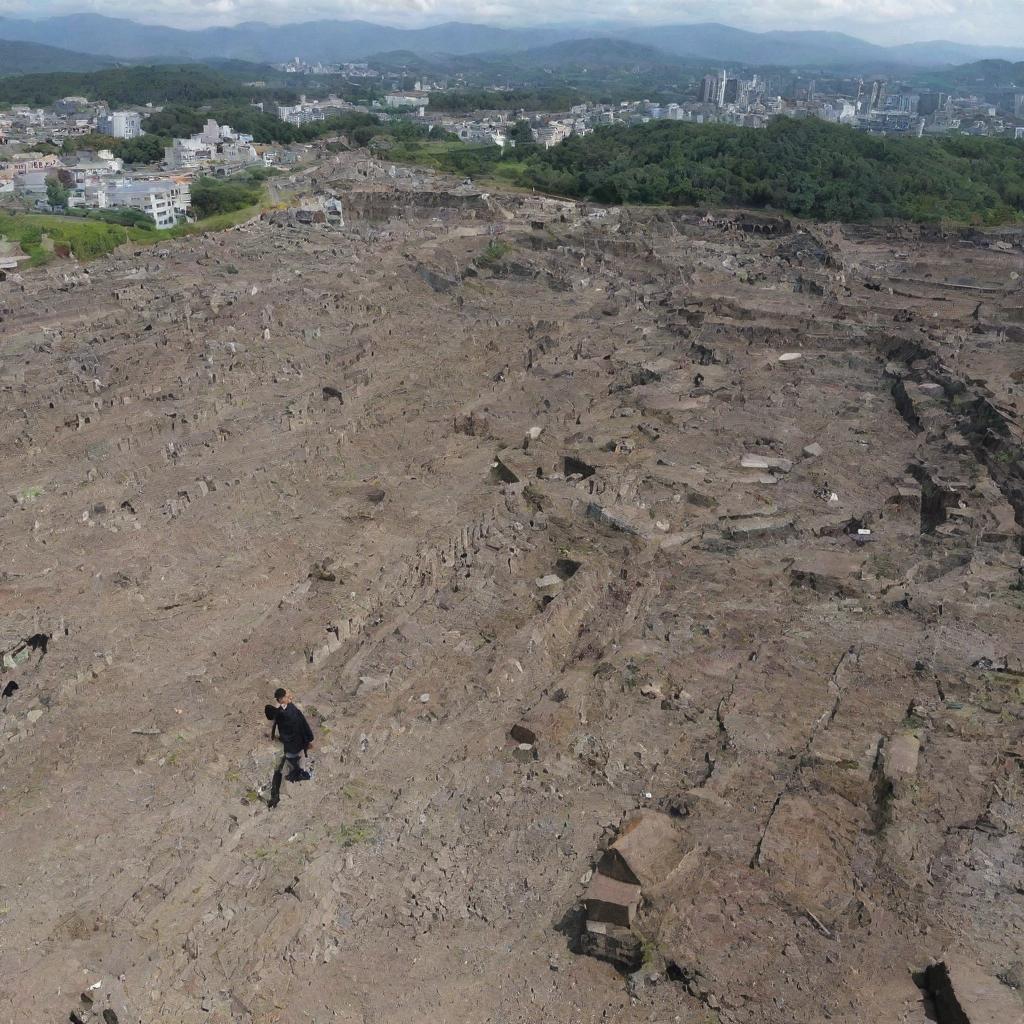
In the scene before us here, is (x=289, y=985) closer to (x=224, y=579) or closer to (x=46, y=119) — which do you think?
(x=224, y=579)

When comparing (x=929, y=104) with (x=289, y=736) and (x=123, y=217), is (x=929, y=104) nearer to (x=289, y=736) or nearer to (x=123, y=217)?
(x=123, y=217)

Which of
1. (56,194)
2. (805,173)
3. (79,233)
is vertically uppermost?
(805,173)

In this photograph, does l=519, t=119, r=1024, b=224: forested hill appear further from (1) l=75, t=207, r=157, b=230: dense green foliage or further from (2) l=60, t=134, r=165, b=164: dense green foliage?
(2) l=60, t=134, r=165, b=164: dense green foliage

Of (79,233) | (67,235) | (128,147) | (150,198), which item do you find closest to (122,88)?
(128,147)

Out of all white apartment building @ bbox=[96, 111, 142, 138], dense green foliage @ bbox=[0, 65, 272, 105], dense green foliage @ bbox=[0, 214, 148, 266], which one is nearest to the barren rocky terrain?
dense green foliage @ bbox=[0, 214, 148, 266]


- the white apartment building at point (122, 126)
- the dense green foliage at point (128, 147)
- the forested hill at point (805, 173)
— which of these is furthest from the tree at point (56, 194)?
the white apartment building at point (122, 126)

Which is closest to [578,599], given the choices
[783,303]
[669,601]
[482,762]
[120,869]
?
[669,601]
